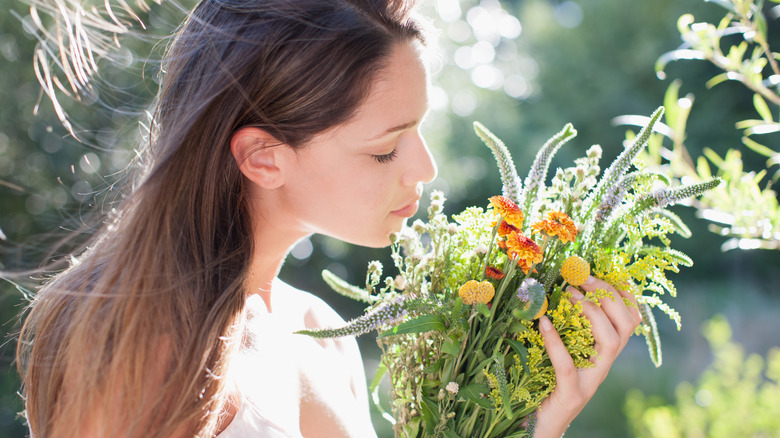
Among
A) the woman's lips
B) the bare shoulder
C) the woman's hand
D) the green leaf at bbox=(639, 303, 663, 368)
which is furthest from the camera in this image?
the bare shoulder

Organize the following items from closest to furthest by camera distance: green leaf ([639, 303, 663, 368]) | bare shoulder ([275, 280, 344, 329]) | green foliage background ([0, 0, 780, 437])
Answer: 1. green leaf ([639, 303, 663, 368])
2. bare shoulder ([275, 280, 344, 329])
3. green foliage background ([0, 0, 780, 437])

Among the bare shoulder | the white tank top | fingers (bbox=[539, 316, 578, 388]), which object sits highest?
fingers (bbox=[539, 316, 578, 388])

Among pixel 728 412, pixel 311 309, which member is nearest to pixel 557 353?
pixel 311 309

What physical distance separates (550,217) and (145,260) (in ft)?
2.74

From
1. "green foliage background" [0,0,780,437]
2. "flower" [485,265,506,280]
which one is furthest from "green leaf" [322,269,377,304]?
"green foliage background" [0,0,780,437]

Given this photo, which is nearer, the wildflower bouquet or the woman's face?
the wildflower bouquet

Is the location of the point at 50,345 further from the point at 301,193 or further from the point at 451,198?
the point at 451,198

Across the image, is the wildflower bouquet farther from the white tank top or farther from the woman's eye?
the white tank top

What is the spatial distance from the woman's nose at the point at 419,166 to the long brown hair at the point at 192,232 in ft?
0.57

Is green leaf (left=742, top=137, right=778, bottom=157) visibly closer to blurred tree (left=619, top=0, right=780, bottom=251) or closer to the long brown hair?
blurred tree (left=619, top=0, right=780, bottom=251)

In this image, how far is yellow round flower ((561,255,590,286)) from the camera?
1123 mm

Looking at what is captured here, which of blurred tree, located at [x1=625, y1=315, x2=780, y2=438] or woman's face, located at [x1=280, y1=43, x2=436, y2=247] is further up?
woman's face, located at [x1=280, y1=43, x2=436, y2=247]

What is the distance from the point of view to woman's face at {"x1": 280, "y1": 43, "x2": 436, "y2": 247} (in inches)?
51.8

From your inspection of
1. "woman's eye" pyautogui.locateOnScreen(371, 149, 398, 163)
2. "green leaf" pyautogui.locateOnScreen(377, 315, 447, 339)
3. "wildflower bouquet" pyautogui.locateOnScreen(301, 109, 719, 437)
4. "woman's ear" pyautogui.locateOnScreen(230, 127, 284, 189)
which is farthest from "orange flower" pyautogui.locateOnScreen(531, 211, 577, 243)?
"woman's ear" pyautogui.locateOnScreen(230, 127, 284, 189)
